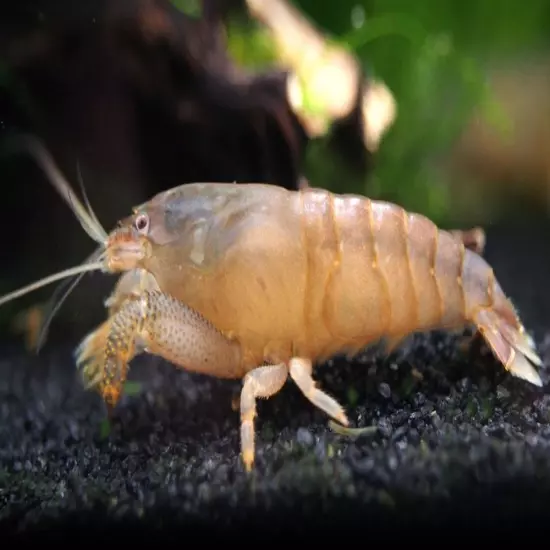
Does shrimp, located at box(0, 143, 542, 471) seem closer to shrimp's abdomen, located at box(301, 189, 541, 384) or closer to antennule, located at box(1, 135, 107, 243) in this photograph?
shrimp's abdomen, located at box(301, 189, 541, 384)

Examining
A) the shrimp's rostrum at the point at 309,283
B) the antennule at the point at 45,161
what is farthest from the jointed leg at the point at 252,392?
the antennule at the point at 45,161

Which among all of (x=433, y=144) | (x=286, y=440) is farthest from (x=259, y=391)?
(x=433, y=144)

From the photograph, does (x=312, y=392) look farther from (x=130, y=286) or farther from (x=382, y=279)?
(x=130, y=286)

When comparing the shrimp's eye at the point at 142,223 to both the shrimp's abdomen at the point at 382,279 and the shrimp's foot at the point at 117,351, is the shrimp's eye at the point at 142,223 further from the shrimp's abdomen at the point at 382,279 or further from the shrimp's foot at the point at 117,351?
the shrimp's abdomen at the point at 382,279

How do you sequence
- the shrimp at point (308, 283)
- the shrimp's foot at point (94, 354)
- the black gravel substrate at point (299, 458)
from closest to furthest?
the black gravel substrate at point (299, 458) < the shrimp at point (308, 283) < the shrimp's foot at point (94, 354)

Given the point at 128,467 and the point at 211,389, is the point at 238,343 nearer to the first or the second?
the point at 211,389
